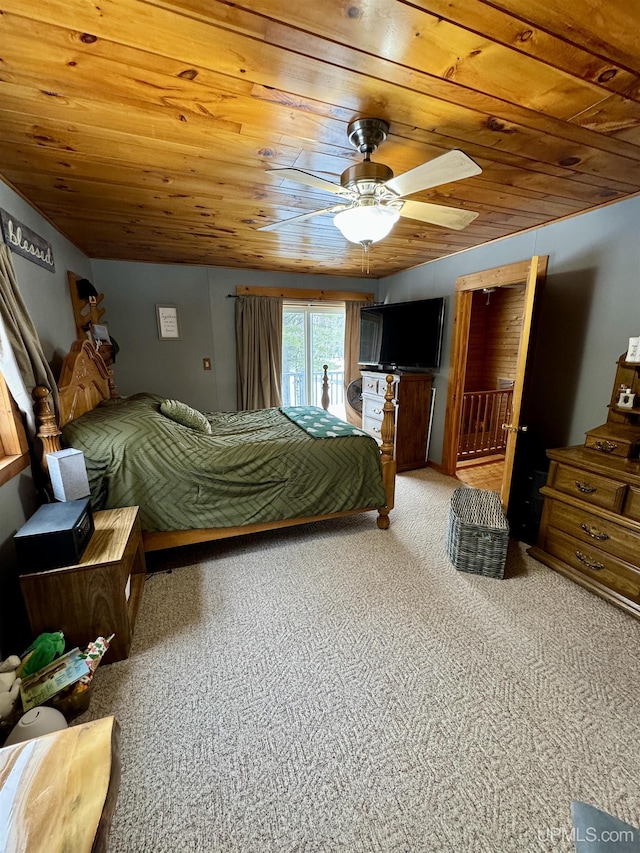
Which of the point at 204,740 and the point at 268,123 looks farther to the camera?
the point at 268,123

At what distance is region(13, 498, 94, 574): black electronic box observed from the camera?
141cm

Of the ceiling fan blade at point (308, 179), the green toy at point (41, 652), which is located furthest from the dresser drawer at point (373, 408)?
the green toy at point (41, 652)

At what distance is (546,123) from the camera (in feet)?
4.55

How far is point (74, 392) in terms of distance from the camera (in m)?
2.32

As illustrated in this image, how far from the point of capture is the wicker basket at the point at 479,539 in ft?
6.96

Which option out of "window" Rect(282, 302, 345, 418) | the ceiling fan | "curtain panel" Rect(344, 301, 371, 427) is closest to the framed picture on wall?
"window" Rect(282, 302, 345, 418)

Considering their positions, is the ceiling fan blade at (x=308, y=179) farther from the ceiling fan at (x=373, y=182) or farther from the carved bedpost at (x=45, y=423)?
the carved bedpost at (x=45, y=423)

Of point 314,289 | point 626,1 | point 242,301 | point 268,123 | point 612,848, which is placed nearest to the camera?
point 612,848

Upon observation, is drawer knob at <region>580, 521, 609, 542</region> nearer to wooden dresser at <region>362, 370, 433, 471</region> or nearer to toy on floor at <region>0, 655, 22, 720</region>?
wooden dresser at <region>362, 370, 433, 471</region>

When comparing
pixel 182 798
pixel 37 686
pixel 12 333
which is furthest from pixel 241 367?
pixel 182 798

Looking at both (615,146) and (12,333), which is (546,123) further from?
(12,333)

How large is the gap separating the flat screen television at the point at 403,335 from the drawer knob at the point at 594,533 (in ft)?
7.04

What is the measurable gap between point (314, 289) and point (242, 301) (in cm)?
97

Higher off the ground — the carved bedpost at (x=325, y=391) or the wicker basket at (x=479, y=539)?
the carved bedpost at (x=325, y=391)
